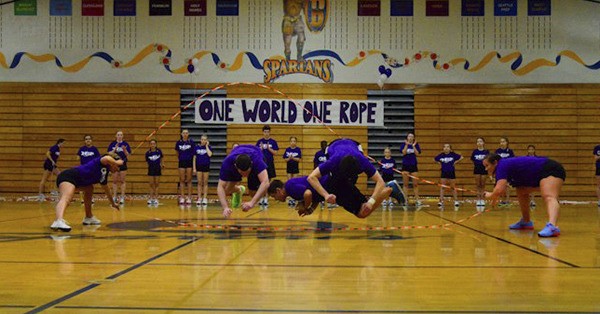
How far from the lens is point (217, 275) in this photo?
6227 mm

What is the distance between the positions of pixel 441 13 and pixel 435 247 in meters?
15.9

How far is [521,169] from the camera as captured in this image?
1070cm

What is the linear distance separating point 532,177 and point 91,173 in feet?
25.2

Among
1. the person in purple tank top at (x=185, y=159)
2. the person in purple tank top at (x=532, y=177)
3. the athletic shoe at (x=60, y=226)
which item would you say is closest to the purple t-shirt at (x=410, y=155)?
the person in purple tank top at (x=185, y=159)

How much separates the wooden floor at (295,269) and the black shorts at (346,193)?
51 cm

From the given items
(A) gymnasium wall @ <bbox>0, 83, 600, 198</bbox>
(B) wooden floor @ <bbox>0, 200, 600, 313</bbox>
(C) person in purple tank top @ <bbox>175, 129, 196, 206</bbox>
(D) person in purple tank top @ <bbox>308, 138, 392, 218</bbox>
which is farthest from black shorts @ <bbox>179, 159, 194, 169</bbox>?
(D) person in purple tank top @ <bbox>308, 138, 392, 218</bbox>

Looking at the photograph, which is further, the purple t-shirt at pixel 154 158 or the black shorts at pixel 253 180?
the purple t-shirt at pixel 154 158

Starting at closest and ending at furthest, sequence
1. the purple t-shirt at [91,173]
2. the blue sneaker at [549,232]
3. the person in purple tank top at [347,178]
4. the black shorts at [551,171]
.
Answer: the blue sneaker at [549,232] < the person in purple tank top at [347,178] < the black shorts at [551,171] < the purple t-shirt at [91,173]

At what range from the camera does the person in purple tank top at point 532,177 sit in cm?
1020

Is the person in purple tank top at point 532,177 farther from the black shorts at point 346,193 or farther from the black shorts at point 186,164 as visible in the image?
the black shorts at point 186,164

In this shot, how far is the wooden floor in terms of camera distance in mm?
4879

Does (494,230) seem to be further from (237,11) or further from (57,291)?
(237,11)

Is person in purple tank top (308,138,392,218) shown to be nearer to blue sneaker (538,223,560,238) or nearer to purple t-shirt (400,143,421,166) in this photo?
blue sneaker (538,223,560,238)

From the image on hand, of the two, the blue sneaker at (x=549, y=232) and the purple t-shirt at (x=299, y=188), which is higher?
the purple t-shirt at (x=299, y=188)
